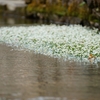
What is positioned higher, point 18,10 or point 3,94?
point 18,10

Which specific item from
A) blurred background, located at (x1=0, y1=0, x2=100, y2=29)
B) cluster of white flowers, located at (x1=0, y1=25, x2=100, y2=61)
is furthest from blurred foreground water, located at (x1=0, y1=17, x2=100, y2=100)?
blurred background, located at (x1=0, y1=0, x2=100, y2=29)

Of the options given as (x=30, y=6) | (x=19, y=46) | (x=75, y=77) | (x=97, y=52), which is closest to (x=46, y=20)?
(x=30, y=6)

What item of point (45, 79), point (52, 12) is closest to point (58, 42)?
point (45, 79)

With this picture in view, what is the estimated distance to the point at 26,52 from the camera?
1546 cm

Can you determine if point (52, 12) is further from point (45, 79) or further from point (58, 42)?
point (45, 79)

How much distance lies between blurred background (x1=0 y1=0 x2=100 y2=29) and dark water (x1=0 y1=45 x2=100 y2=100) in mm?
8557

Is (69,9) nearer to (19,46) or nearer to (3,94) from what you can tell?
(19,46)

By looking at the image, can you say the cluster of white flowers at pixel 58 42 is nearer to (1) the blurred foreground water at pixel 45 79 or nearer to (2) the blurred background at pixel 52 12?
(1) the blurred foreground water at pixel 45 79

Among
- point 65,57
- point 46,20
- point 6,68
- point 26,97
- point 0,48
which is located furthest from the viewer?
point 46,20

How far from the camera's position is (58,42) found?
1634 centimetres

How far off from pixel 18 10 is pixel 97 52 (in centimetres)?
2163

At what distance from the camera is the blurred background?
75.3 ft

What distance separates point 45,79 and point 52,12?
778 inches

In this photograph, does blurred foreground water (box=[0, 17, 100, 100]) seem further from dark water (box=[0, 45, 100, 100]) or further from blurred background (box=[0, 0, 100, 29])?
blurred background (box=[0, 0, 100, 29])
